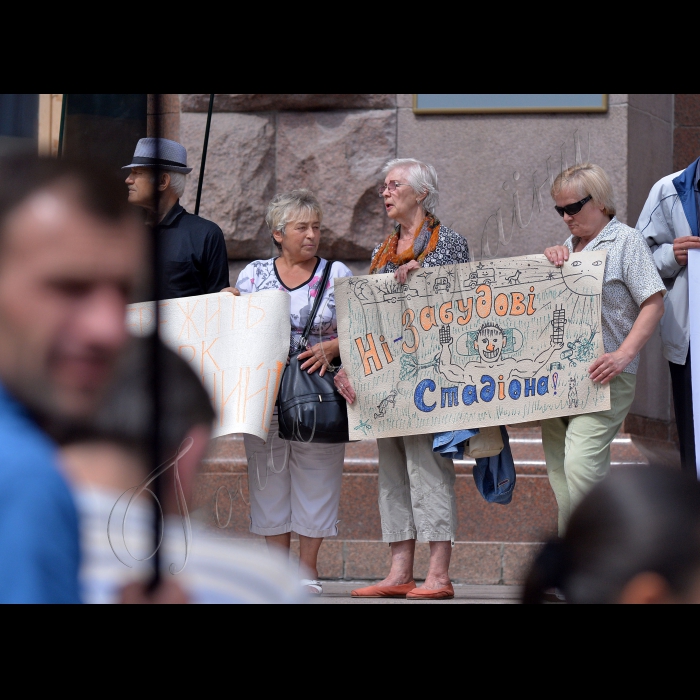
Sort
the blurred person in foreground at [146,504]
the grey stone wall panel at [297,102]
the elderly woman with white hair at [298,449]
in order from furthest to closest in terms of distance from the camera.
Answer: the grey stone wall panel at [297,102] → the elderly woman with white hair at [298,449] → the blurred person in foreground at [146,504]

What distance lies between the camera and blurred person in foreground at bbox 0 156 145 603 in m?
1.01

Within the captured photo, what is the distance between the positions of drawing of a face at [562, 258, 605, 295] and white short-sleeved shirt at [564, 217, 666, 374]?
62 millimetres

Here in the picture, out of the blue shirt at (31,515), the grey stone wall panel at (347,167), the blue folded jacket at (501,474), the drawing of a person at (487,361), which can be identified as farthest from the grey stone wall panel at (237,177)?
the blue shirt at (31,515)

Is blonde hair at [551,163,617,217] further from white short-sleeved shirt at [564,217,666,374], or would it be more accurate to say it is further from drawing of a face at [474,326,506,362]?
drawing of a face at [474,326,506,362]

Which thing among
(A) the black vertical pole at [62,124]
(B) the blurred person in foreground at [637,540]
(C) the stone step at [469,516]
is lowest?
(C) the stone step at [469,516]

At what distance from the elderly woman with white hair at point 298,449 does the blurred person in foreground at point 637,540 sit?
301 cm

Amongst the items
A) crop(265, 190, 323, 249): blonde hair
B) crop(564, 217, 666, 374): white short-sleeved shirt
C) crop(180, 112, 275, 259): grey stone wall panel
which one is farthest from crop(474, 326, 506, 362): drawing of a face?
crop(180, 112, 275, 259): grey stone wall panel

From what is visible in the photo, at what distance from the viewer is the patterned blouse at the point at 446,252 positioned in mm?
4168

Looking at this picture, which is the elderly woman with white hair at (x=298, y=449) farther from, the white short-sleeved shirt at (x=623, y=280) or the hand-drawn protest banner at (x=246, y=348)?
the white short-sleeved shirt at (x=623, y=280)

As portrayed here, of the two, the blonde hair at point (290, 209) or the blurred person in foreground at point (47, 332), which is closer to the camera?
the blurred person in foreground at point (47, 332)
